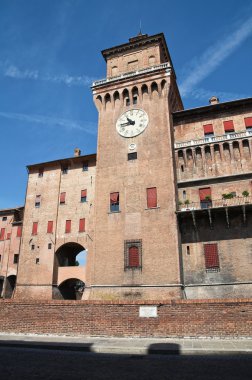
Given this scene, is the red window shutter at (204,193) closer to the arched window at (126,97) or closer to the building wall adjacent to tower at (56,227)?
the arched window at (126,97)

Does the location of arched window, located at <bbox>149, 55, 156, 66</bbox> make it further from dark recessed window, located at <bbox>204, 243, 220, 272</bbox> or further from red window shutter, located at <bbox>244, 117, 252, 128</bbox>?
dark recessed window, located at <bbox>204, 243, 220, 272</bbox>

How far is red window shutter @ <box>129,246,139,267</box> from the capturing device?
26.6 m

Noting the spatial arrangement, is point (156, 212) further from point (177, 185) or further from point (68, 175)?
point (68, 175)

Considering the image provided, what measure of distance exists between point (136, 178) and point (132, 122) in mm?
6347

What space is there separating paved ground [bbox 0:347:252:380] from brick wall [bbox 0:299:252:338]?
131 inches

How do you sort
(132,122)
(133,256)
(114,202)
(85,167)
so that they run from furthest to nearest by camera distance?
(85,167) < (132,122) < (114,202) < (133,256)

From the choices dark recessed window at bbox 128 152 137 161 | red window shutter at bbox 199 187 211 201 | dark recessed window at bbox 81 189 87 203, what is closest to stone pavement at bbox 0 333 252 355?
red window shutter at bbox 199 187 211 201

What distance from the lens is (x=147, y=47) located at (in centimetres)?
3484

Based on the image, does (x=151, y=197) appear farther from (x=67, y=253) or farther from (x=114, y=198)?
(x=67, y=253)

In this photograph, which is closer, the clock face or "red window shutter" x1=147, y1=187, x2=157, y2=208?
"red window shutter" x1=147, y1=187, x2=157, y2=208

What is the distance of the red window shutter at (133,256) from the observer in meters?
26.6

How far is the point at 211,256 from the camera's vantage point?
25797 mm

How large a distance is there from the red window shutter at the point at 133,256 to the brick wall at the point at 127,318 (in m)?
11.6

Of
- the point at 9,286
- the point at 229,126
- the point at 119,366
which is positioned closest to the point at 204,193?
the point at 229,126
